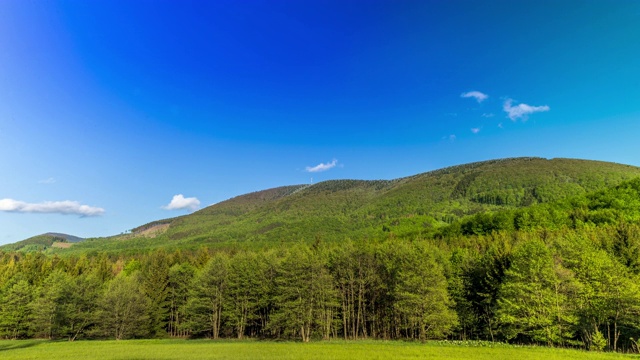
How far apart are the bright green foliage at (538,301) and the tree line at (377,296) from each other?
174mm

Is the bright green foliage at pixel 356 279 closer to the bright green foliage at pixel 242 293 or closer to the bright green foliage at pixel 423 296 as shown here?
the bright green foliage at pixel 423 296

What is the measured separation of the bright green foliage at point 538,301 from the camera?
1656 inches

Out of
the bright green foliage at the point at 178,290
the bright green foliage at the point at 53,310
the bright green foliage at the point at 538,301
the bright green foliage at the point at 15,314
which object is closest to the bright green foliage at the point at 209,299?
the bright green foliage at the point at 178,290

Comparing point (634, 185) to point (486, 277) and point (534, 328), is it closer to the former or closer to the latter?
point (486, 277)

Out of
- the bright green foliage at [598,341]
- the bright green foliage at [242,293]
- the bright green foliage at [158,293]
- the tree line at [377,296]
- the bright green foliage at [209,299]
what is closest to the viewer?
the bright green foliage at [598,341]

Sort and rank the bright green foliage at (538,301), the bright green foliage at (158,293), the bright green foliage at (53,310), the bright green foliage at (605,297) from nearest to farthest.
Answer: the bright green foliage at (605,297) < the bright green foliage at (538,301) < the bright green foliage at (53,310) < the bright green foliage at (158,293)

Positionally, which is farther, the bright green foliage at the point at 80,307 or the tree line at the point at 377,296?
the bright green foliage at the point at 80,307

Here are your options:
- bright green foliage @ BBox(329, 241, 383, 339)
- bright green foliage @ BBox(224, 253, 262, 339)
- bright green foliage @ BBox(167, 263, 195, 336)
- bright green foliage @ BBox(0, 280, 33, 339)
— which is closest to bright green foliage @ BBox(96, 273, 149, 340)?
bright green foliage @ BBox(167, 263, 195, 336)

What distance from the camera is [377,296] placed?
65312 millimetres

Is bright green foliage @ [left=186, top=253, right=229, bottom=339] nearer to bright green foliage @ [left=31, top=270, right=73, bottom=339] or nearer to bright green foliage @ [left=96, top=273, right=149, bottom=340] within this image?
bright green foliage @ [left=96, top=273, right=149, bottom=340]

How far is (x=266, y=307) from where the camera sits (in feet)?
240

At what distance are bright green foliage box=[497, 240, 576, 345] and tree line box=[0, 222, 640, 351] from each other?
0.57 feet

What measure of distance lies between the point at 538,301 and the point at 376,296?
98.0ft

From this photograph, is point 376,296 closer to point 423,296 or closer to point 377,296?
point 377,296
